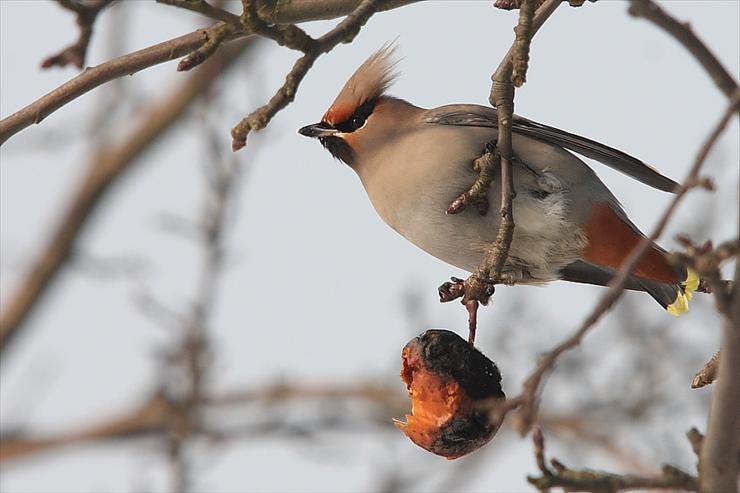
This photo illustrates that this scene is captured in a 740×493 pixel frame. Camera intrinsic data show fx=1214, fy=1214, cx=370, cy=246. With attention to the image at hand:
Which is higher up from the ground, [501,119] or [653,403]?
[653,403]

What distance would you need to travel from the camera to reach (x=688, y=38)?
1.58 m

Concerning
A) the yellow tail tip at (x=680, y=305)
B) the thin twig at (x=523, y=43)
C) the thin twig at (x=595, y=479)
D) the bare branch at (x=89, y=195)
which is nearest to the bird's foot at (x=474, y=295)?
the thin twig at (x=523, y=43)

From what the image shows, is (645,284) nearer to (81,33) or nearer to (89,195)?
(81,33)

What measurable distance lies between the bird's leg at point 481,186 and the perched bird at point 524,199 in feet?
0.19

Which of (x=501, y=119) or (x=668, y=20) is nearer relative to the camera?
(x=668, y=20)

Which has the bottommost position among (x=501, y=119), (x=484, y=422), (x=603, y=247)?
(x=484, y=422)

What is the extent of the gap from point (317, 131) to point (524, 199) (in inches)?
29.0

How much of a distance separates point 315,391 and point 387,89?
4987mm

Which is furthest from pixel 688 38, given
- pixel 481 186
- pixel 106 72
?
pixel 481 186

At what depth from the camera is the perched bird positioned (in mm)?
3160

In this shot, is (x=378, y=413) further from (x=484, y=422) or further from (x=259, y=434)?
(x=484, y=422)

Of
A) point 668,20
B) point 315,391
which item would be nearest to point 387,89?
point 668,20

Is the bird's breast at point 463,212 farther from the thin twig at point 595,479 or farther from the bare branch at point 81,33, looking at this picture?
the thin twig at point 595,479

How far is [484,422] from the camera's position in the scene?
2.37 metres
